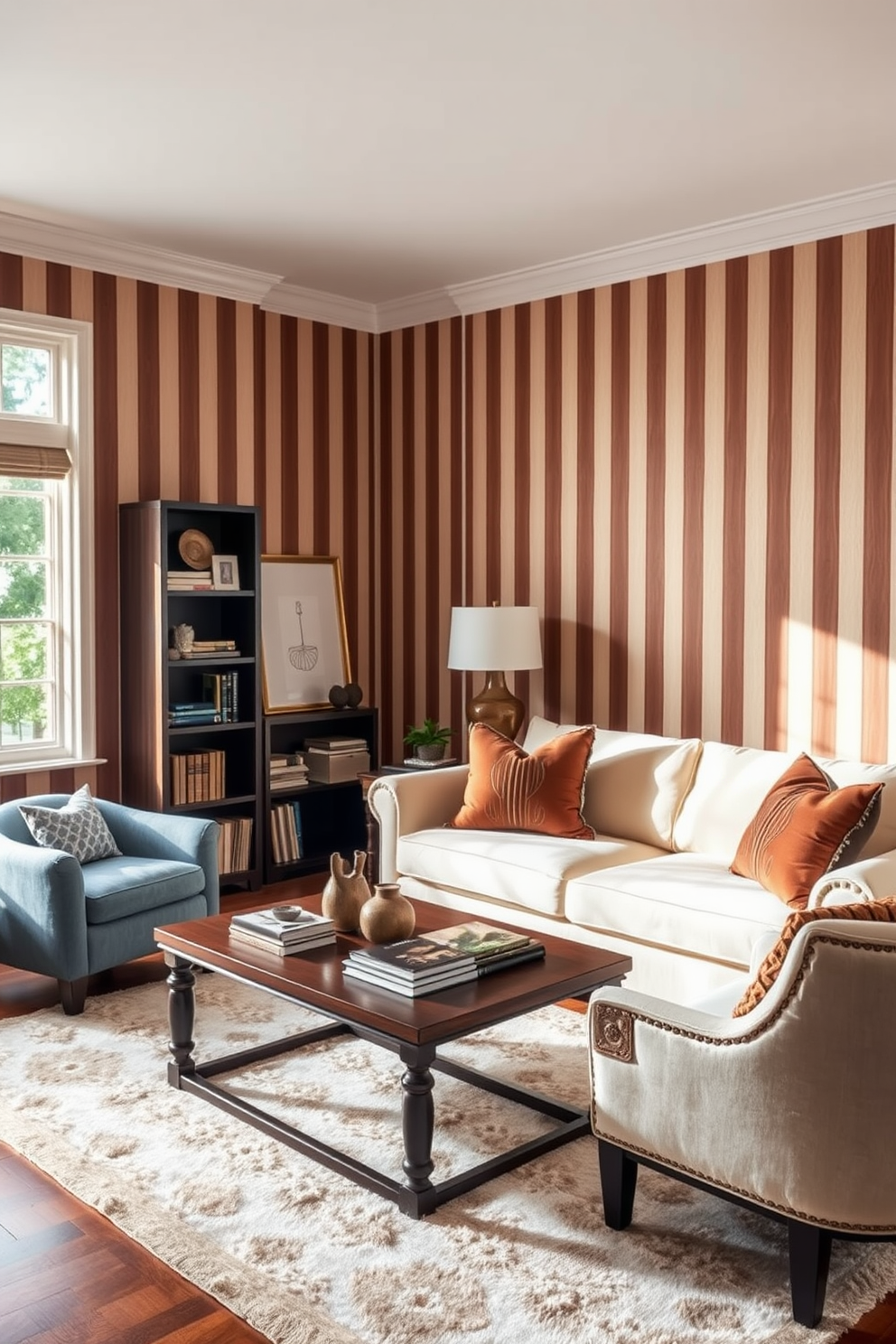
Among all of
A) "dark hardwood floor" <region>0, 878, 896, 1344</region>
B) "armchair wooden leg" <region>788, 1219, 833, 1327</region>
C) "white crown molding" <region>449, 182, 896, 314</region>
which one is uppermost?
"white crown molding" <region>449, 182, 896, 314</region>

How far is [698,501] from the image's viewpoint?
17.0 feet

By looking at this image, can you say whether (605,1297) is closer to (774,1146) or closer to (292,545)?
(774,1146)

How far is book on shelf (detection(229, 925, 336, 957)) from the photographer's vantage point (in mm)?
3246

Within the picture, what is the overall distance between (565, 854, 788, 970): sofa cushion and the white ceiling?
2.47m

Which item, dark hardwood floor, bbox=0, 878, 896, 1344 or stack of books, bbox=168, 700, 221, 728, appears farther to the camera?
stack of books, bbox=168, 700, 221, 728

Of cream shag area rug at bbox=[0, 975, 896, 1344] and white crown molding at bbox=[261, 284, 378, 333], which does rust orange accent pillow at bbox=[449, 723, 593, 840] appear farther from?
white crown molding at bbox=[261, 284, 378, 333]

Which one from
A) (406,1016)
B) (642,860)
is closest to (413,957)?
(406,1016)

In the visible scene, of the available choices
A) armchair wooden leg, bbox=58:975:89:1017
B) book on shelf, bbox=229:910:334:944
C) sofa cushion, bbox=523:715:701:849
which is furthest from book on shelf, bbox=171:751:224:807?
book on shelf, bbox=229:910:334:944

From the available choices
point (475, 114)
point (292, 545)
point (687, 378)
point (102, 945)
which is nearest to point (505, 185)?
point (475, 114)

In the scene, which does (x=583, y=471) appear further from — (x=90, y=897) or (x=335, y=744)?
(x=90, y=897)

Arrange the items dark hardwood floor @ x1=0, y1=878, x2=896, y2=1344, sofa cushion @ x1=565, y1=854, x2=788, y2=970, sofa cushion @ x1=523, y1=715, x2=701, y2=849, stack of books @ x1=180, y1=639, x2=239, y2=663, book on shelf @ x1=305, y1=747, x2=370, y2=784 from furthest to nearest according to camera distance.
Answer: book on shelf @ x1=305, y1=747, x2=370, y2=784
stack of books @ x1=180, y1=639, x2=239, y2=663
sofa cushion @ x1=523, y1=715, x2=701, y2=849
sofa cushion @ x1=565, y1=854, x2=788, y2=970
dark hardwood floor @ x1=0, y1=878, x2=896, y2=1344

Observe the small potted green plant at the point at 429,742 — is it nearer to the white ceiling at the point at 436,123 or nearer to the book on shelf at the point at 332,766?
the book on shelf at the point at 332,766

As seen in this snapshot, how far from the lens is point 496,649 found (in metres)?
5.33

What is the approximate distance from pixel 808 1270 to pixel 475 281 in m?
4.77
